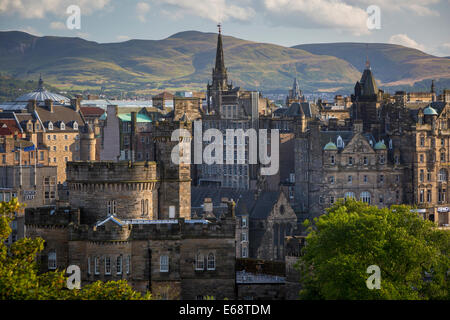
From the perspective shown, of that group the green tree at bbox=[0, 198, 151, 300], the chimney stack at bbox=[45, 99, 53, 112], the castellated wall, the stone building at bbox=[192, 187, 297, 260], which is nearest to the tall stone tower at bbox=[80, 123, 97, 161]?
the chimney stack at bbox=[45, 99, 53, 112]

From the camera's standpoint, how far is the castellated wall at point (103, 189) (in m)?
75.2

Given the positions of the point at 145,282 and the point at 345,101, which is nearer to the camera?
the point at 145,282

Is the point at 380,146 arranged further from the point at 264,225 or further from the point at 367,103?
the point at 264,225

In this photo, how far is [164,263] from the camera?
72812mm

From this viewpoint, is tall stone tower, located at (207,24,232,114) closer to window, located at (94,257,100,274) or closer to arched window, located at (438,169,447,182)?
arched window, located at (438,169,447,182)

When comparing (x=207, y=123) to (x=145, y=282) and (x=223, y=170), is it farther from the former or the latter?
(x=145, y=282)

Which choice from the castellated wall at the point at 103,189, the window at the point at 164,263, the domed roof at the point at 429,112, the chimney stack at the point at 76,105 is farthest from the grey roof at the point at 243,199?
the chimney stack at the point at 76,105

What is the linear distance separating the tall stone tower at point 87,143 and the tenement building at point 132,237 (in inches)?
4200

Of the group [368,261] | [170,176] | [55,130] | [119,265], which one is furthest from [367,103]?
[119,265]

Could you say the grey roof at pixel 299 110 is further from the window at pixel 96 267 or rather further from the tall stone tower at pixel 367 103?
the window at pixel 96 267

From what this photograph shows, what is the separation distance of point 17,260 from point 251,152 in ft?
329

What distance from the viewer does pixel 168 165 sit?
79375 mm

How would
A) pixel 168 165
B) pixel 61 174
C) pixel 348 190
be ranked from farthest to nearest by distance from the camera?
pixel 61 174 → pixel 348 190 → pixel 168 165
